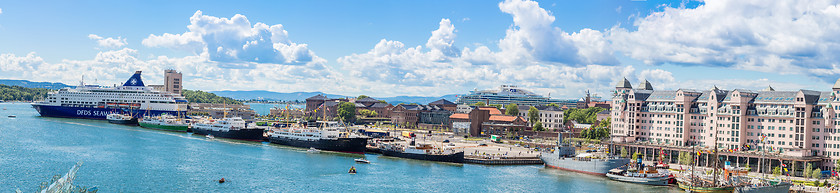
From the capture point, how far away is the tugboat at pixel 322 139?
100 metres

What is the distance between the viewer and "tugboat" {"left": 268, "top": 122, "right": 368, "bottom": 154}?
10019 cm

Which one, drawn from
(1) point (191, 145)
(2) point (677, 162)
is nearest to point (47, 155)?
(1) point (191, 145)

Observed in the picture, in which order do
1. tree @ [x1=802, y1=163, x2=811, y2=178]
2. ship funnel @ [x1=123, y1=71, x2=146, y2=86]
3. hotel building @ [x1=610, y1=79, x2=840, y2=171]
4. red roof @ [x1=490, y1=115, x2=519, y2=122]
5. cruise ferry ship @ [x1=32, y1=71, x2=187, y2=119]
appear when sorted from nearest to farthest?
tree @ [x1=802, y1=163, x2=811, y2=178] → hotel building @ [x1=610, y1=79, x2=840, y2=171] → red roof @ [x1=490, y1=115, x2=519, y2=122] → cruise ferry ship @ [x1=32, y1=71, x2=187, y2=119] → ship funnel @ [x1=123, y1=71, x2=146, y2=86]

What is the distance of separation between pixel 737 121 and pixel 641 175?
80.2 feet

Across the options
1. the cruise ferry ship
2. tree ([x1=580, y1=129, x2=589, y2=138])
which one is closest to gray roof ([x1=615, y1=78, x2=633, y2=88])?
tree ([x1=580, y1=129, x2=589, y2=138])

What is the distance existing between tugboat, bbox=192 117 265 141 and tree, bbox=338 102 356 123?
60.2 m

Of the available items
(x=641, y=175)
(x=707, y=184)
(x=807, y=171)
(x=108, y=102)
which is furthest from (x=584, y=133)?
(x=108, y=102)

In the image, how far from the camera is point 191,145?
106 metres

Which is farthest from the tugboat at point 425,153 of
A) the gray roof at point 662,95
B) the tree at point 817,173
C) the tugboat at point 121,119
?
the tugboat at point 121,119

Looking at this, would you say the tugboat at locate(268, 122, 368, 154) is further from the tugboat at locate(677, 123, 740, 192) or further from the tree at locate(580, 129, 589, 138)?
the tugboat at locate(677, 123, 740, 192)

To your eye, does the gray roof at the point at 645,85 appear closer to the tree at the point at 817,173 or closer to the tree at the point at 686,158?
the tree at the point at 686,158

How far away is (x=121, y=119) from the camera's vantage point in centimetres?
15700

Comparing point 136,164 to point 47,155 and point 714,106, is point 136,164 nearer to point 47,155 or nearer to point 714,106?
point 47,155

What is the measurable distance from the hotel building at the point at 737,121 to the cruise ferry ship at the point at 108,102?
11217cm
